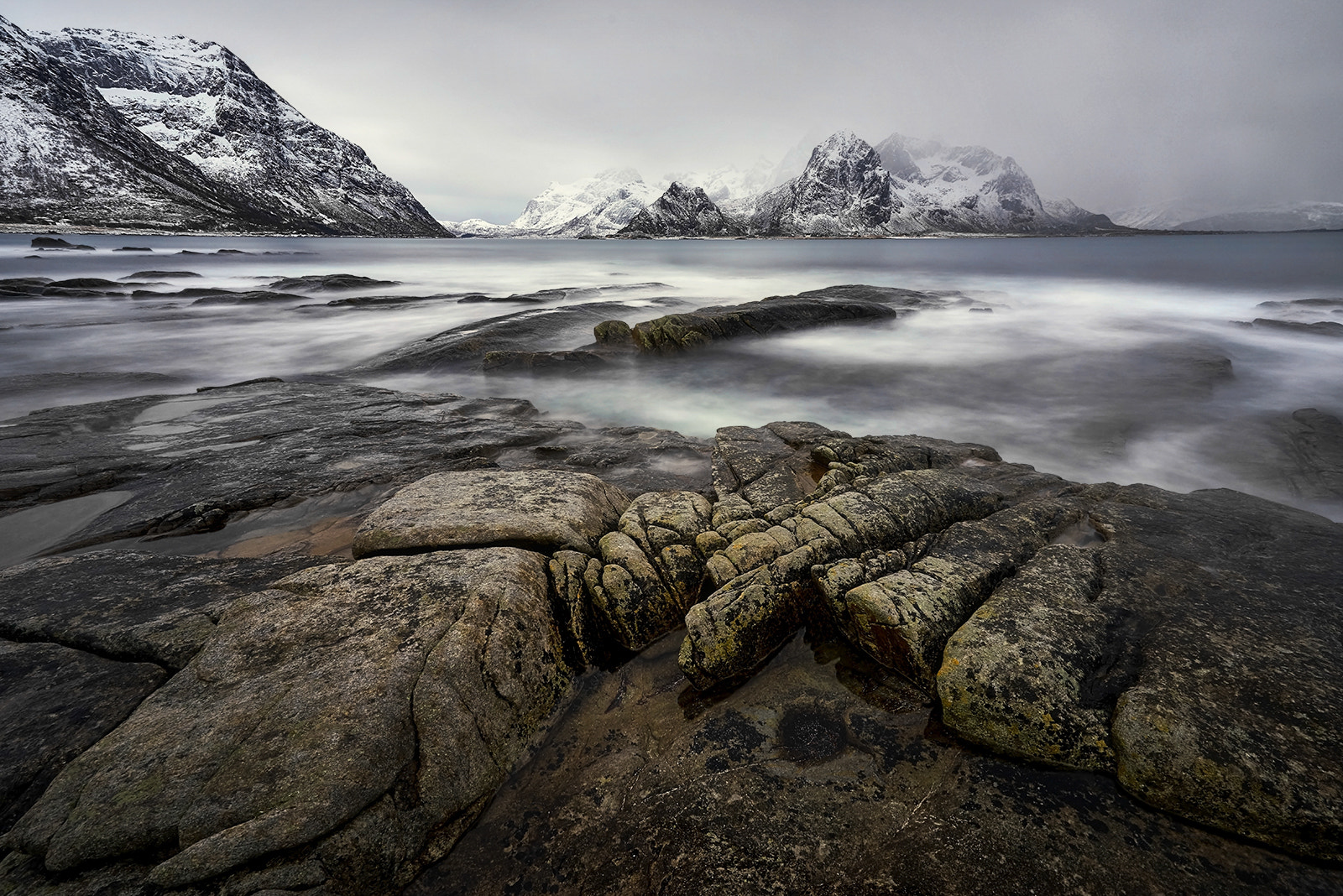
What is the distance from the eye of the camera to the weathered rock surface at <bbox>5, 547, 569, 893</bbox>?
2547mm

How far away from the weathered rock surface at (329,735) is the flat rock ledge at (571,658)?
1cm

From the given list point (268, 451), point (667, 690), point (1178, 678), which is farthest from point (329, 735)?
point (268, 451)

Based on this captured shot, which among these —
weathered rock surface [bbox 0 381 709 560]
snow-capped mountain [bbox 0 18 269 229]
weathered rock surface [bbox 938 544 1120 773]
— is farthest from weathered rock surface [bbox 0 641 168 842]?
snow-capped mountain [bbox 0 18 269 229]

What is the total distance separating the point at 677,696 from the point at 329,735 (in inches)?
88.6

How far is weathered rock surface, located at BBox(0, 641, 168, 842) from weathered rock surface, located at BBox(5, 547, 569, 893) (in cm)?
23

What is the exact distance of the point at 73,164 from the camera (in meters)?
109

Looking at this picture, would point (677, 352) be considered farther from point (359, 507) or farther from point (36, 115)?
point (36, 115)

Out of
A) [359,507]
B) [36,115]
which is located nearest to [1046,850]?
[359,507]

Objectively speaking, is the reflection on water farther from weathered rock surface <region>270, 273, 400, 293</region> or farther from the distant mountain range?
the distant mountain range

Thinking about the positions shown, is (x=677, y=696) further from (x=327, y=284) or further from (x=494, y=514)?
(x=327, y=284)

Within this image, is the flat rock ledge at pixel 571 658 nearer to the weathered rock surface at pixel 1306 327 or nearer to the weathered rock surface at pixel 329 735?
the weathered rock surface at pixel 329 735

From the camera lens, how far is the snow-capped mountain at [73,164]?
10406 cm

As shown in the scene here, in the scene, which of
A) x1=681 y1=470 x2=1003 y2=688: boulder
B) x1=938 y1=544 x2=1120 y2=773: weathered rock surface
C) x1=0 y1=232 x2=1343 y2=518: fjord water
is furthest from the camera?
x1=0 y1=232 x2=1343 y2=518: fjord water

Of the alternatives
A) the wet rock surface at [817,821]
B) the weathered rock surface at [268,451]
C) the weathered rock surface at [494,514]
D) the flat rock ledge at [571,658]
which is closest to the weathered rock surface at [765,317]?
the weathered rock surface at [268,451]
